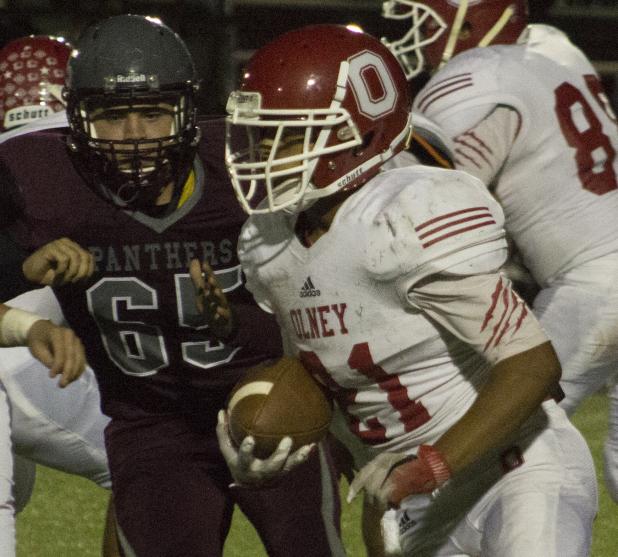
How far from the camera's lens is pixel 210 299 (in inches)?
116

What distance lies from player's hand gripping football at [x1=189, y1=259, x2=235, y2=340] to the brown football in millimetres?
213

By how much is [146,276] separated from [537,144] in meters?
1.21

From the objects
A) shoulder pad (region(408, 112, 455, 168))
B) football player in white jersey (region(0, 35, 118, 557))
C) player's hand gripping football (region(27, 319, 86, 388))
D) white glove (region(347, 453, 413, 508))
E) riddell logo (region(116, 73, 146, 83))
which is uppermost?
riddell logo (region(116, 73, 146, 83))

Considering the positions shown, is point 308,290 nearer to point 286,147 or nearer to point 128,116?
point 286,147

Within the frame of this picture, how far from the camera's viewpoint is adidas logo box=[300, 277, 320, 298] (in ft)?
8.82

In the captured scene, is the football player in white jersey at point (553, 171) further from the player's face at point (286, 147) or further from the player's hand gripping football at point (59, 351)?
the player's hand gripping football at point (59, 351)

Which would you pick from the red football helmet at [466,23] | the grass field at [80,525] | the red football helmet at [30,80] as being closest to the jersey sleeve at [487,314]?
the grass field at [80,525]

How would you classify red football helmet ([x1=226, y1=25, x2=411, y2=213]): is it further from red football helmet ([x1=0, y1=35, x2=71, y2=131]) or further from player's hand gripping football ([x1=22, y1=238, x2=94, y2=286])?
red football helmet ([x1=0, y1=35, x2=71, y2=131])

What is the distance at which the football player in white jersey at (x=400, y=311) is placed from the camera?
96.0 inches

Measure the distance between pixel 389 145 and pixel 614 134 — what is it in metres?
1.37

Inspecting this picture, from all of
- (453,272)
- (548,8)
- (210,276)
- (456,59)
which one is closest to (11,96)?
(456,59)

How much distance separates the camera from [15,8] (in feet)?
24.1

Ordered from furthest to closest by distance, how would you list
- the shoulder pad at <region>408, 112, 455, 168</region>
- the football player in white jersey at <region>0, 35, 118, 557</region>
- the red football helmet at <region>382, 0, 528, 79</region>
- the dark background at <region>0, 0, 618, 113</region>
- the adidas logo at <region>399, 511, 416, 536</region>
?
1. the dark background at <region>0, 0, 618, 113</region>
2. the red football helmet at <region>382, 0, 528, 79</region>
3. the football player in white jersey at <region>0, 35, 118, 557</region>
4. the shoulder pad at <region>408, 112, 455, 168</region>
5. the adidas logo at <region>399, 511, 416, 536</region>

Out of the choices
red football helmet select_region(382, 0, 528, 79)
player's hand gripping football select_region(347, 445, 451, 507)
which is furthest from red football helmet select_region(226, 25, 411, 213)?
red football helmet select_region(382, 0, 528, 79)
